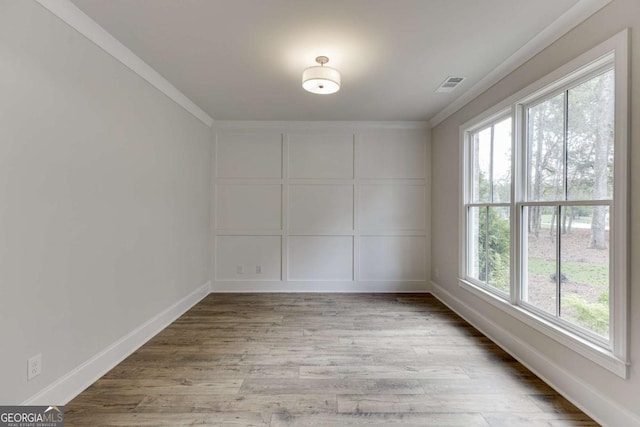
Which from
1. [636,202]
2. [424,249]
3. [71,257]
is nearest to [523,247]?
[636,202]

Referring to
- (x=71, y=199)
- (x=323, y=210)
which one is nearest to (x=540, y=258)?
(x=323, y=210)

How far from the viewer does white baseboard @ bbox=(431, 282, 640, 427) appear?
1.69 meters

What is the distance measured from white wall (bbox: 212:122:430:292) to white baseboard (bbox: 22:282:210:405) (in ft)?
4.86

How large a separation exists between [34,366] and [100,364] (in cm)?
57

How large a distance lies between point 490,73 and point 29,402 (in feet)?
13.9

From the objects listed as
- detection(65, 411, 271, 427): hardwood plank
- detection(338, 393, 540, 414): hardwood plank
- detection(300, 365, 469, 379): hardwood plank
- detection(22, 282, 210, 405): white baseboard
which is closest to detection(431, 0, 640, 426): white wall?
detection(338, 393, 540, 414): hardwood plank

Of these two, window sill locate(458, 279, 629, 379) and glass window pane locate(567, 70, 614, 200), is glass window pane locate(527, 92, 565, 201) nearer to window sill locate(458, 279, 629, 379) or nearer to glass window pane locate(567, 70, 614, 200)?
glass window pane locate(567, 70, 614, 200)

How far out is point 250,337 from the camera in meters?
2.95

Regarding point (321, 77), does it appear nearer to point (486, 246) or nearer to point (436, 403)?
point (486, 246)

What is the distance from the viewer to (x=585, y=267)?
6.51 feet

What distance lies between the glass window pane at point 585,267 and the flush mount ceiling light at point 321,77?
2058 mm

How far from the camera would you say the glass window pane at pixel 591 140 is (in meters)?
1.82

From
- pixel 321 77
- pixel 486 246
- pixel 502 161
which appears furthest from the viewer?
pixel 486 246

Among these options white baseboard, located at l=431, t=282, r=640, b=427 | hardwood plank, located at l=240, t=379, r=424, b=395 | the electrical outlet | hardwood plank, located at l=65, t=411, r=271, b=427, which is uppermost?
the electrical outlet
